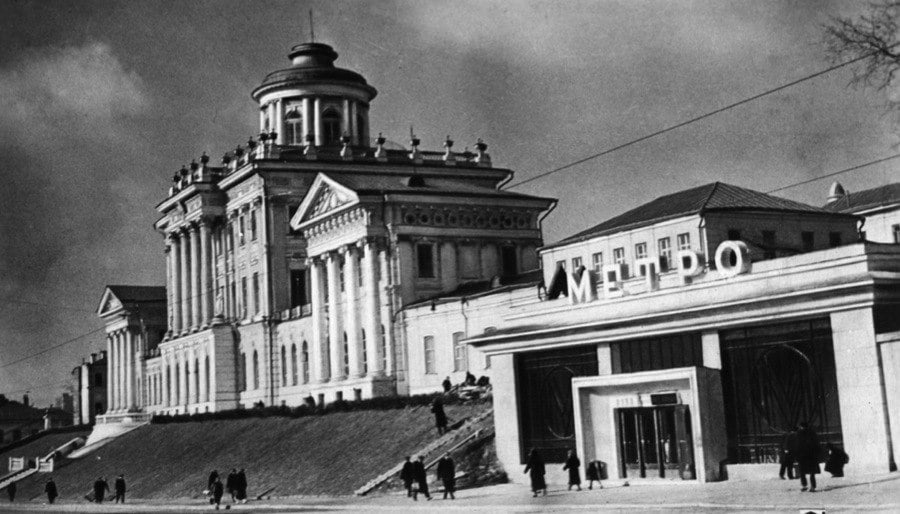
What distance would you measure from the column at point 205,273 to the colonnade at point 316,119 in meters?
8.50

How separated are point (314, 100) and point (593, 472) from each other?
209ft

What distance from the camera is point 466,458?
45.3 meters

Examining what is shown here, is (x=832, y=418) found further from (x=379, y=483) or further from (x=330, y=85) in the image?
(x=330, y=85)

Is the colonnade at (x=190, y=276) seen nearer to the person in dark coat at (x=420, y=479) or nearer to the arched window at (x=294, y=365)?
the arched window at (x=294, y=365)

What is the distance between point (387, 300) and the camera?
7350 centimetres

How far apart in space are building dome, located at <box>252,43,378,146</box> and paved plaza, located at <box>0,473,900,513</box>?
5532 centimetres

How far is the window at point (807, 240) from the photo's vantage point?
54.2 meters

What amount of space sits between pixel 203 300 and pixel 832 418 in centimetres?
7526

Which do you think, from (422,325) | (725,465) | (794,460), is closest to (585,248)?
(422,325)

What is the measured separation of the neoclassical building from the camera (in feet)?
242

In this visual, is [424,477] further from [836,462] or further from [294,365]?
[294,365]

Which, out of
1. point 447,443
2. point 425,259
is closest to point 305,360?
point 425,259

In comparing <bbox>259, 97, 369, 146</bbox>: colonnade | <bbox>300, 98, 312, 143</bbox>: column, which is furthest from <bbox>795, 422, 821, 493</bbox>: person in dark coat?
<bbox>300, 98, 312, 143</bbox>: column

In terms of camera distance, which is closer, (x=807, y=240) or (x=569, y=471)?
(x=569, y=471)
